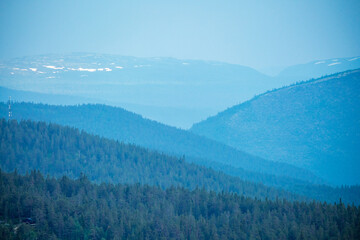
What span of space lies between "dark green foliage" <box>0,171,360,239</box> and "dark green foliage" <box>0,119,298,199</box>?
133 ft

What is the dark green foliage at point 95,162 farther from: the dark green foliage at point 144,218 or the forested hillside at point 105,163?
the dark green foliage at point 144,218

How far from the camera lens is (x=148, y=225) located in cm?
6122

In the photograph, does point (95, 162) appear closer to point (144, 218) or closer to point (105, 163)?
point (105, 163)

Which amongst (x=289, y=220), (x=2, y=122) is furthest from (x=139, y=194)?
(x=2, y=122)

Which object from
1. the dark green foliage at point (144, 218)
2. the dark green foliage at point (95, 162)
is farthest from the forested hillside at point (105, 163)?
the dark green foliage at point (144, 218)

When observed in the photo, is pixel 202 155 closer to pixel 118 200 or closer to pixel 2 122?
pixel 2 122

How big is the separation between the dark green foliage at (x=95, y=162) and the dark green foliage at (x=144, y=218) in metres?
40.7

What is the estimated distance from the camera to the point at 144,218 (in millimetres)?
66062

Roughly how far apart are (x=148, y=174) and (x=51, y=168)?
27.0m

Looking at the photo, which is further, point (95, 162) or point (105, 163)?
point (105, 163)

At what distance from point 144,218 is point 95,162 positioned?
207 feet

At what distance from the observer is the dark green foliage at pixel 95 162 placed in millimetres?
117312

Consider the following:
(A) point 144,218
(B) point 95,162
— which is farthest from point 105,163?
(A) point 144,218

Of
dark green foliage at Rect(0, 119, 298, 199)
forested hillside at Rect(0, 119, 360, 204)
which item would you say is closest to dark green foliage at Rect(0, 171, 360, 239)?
dark green foliage at Rect(0, 119, 298, 199)
